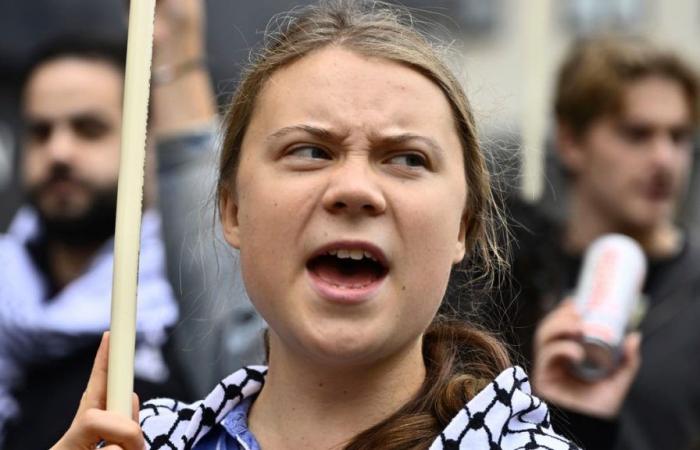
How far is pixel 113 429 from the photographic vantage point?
1.43 m

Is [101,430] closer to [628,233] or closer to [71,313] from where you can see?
[71,313]

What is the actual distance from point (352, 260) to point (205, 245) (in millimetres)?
1022

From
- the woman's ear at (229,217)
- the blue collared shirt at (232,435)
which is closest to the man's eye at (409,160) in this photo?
the woman's ear at (229,217)

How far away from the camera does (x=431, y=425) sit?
61.2 inches

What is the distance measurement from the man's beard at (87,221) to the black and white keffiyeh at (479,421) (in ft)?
5.25

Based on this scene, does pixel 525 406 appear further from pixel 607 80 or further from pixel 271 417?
pixel 607 80

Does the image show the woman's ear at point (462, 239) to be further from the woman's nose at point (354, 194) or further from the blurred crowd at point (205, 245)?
the blurred crowd at point (205, 245)

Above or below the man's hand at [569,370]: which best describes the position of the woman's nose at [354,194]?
below

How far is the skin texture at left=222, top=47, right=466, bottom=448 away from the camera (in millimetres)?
1502

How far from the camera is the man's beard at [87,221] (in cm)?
326

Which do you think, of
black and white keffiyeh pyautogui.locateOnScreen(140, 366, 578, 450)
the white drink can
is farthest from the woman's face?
the white drink can

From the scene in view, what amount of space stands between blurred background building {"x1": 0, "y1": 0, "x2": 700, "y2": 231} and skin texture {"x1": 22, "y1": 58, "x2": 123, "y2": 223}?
271mm

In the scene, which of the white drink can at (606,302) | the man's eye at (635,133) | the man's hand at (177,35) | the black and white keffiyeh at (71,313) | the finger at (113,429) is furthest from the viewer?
the man's eye at (635,133)

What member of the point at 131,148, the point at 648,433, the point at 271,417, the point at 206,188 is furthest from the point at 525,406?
the point at 648,433
